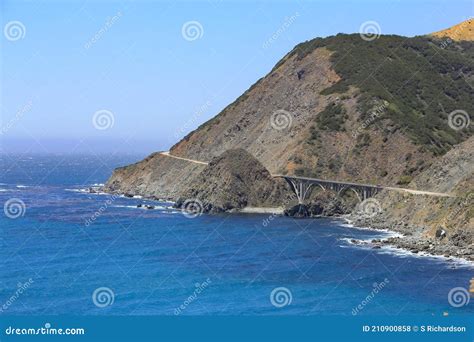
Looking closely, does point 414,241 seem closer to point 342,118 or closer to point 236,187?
point 236,187

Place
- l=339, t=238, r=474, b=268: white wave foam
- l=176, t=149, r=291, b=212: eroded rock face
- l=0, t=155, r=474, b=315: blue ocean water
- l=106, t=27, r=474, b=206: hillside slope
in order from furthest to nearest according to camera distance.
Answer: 1. l=106, t=27, r=474, b=206: hillside slope
2. l=176, t=149, r=291, b=212: eroded rock face
3. l=339, t=238, r=474, b=268: white wave foam
4. l=0, t=155, r=474, b=315: blue ocean water

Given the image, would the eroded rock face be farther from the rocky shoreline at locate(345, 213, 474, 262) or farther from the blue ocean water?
the rocky shoreline at locate(345, 213, 474, 262)

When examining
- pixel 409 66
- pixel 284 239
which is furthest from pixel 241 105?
pixel 284 239

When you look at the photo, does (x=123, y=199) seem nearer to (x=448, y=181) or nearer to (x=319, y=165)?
(x=319, y=165)

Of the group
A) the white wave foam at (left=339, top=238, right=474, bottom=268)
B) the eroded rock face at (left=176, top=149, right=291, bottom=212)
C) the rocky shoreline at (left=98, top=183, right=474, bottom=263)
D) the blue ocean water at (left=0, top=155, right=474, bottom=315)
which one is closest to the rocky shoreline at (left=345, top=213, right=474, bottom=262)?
the rocky shoreline at (left=98, top=183, right=474, bottom=263)

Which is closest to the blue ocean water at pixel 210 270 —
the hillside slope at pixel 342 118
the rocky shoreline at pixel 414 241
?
the rocky shoreline at pixel 414 241

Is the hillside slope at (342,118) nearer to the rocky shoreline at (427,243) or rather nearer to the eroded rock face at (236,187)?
the eroded rock face at (236,187)
